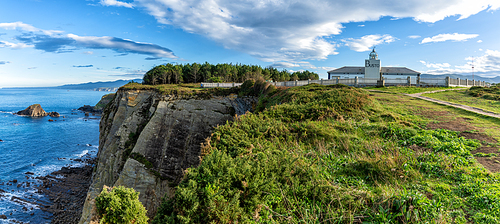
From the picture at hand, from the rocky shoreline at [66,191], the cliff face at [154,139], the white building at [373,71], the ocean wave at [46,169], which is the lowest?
the rocky shoreline at [66,191]

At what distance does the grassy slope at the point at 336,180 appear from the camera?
3.64 metres

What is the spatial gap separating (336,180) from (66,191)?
34135mm

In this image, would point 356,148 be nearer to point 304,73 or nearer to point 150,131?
point 150,131

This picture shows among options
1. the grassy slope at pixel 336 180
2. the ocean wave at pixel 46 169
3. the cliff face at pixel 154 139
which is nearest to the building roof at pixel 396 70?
the cliff face at pixel 154 139

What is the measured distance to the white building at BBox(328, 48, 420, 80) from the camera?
54.6 metres

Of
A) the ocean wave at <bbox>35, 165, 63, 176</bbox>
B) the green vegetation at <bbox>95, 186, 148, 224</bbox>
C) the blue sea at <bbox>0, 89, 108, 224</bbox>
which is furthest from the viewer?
the ocean wave at <bbox>35, 165, 63, 176</bbox>

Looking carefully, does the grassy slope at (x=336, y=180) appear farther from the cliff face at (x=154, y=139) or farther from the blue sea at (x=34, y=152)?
the blue sea at (x=34, y=152)

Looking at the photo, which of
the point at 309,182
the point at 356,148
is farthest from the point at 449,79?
the point at 309,182

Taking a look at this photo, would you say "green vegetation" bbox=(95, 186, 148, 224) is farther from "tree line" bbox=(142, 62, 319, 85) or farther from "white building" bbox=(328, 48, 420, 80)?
"tree line" bbox=(142, 62, 319, 85)

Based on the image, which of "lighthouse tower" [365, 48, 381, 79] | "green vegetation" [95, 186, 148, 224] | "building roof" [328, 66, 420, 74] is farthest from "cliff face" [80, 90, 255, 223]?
"lighthouse tower" [365, 48, 381, 79]

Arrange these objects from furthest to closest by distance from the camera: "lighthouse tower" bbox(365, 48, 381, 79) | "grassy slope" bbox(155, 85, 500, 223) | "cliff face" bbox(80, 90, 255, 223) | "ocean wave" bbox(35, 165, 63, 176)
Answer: "lighthouse tower" bbox(365, 48, 381, 79) < "ocean wave" bbox(35, 165, 63, 176) < "cliff face" bbox(80, 90, 255, 223) < "grassy slope" bbox(155, 85, 500, 223)

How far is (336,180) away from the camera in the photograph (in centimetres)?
491

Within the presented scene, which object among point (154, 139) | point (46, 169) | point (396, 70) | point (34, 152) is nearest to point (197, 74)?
point (34, 152)

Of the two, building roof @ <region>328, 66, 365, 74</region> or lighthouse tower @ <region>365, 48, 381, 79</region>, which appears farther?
building roof @ <region>328, 66, 365, 74</region>
